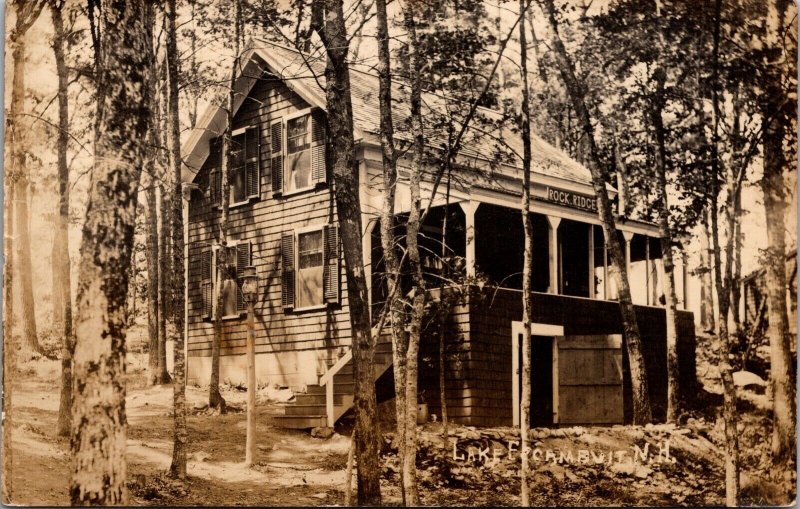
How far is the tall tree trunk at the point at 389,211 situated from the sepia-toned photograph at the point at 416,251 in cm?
3

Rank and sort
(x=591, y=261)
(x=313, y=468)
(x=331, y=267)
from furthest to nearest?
(x=591, y=261) < (x=331, y=267) < (x=313, y=468)

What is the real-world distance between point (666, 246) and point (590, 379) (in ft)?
4.40

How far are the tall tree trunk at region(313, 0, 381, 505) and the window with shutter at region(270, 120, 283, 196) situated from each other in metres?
1.17

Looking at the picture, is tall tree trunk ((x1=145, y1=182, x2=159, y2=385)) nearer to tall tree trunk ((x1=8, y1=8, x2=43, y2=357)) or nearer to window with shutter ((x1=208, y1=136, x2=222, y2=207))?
window with shutter ((x1=208, y1=136, x2=222, y2=207))

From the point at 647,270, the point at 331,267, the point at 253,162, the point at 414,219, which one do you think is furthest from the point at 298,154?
the point at 647,270

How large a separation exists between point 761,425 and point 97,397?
4.67m

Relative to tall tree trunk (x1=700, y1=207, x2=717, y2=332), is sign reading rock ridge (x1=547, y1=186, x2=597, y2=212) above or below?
above

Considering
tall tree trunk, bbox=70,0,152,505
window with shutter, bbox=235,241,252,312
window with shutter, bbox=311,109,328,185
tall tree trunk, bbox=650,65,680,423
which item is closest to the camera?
tall tree trunk, bbox=70,0,152,505

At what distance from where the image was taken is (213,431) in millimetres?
6832

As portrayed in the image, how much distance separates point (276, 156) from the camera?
824 centimetres

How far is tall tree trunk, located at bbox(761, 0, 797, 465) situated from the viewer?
6.80 metres

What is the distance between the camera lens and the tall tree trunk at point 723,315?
6.73m

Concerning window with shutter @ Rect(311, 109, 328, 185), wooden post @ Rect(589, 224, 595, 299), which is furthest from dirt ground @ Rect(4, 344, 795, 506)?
window with shutter @ Rect(311, 109, 328, 185)

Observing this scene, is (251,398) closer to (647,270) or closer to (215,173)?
(215,173)
